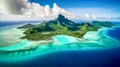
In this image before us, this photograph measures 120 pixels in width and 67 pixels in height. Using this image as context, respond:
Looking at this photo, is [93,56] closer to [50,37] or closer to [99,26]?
[99,26]

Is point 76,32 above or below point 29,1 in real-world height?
below

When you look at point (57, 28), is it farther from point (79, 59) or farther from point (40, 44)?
point (79, 59)

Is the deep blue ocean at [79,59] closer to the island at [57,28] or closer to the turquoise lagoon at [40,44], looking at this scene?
the turquoise lagoon at [40,44]

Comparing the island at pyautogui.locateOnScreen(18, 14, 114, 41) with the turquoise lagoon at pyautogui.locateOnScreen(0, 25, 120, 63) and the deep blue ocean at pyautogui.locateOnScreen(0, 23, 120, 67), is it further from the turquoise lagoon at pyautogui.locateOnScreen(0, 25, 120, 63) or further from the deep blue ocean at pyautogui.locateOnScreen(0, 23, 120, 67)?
the deep blue ocean at pyautogui.locateOnScreen(0, 23, 120, 67)

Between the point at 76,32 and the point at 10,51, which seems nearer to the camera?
the point at 10,51

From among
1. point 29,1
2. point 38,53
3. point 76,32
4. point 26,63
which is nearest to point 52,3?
point 29,1

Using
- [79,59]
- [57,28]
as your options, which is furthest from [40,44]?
[79,59]

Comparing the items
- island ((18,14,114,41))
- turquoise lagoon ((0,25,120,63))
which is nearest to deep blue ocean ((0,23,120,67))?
turquoise lagoon ((0,25,120,63))

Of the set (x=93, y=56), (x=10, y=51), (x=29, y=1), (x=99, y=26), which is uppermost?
(x=29, y=1)

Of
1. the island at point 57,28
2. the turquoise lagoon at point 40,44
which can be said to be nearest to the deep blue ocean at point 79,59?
the turquoise lagoon at point 40,44
